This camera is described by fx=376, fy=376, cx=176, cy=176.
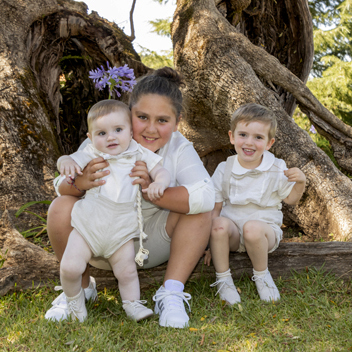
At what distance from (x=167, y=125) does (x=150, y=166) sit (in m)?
0.32

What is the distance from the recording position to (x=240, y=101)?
393 centimetres

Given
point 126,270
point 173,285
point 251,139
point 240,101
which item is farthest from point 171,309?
point 240,101

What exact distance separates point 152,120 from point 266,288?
1.36m

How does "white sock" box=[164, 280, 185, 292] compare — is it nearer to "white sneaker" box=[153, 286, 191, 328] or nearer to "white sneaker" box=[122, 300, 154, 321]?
"white sneaker" box=[153, 286, 191, 328]

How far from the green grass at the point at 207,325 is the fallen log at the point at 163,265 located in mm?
91

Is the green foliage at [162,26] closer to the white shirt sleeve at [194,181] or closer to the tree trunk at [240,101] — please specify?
the tree trunk at [240,101]

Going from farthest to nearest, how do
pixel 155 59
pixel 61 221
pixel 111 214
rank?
pixel 155 59 < pixel 61 221 < pixel 111 214

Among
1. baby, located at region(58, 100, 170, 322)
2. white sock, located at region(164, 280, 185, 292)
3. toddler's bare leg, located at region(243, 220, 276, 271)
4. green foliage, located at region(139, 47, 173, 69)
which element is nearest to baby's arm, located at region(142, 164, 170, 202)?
baby, located at region(58, 100, 170, 322)

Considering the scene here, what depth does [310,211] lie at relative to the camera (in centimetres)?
372

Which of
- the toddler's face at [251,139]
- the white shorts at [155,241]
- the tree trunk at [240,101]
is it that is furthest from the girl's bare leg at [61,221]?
the tree trunk at [240,101]

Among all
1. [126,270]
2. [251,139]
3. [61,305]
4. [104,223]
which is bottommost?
[61,305]

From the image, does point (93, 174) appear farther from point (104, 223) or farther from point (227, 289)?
point (227, 289)

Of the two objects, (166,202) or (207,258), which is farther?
(207,258)

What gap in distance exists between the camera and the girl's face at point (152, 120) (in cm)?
248
